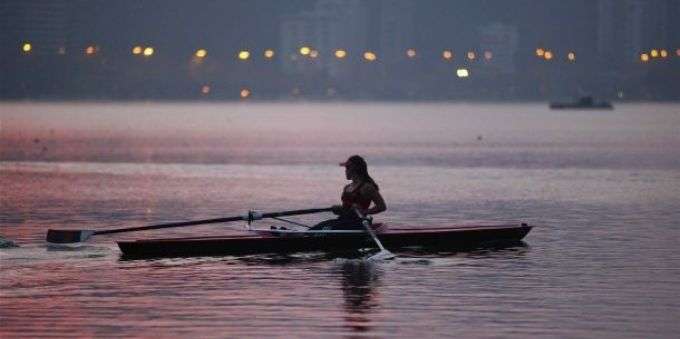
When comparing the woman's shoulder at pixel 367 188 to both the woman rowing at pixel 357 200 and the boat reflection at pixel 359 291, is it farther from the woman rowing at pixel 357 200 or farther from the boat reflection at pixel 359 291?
the boat reflection at pixel 359 291

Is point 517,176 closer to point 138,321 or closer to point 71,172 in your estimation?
point 71,172

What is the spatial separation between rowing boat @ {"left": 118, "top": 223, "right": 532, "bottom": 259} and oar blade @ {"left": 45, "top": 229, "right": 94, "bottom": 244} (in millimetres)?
833

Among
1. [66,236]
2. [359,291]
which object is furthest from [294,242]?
[66,236]

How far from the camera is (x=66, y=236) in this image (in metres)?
31.1

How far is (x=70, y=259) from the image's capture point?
30750 mm

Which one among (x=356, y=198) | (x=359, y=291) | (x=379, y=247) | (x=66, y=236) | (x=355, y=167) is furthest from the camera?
(x=66, y=236)

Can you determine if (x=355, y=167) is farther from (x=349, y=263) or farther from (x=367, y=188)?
(x=349, y=263)

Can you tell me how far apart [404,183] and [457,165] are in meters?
15.9

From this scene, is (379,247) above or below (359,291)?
above

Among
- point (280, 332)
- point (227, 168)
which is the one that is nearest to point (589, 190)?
point (227, 168)

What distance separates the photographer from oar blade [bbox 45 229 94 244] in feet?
101

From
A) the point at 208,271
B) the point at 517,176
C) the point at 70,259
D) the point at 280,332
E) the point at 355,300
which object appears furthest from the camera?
the point at 517,176

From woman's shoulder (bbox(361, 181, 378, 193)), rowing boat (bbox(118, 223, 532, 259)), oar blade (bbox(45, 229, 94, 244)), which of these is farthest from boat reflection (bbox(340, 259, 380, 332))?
oar blade (bbox(45, 229, 94, 244))

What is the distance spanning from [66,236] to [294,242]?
381cm
